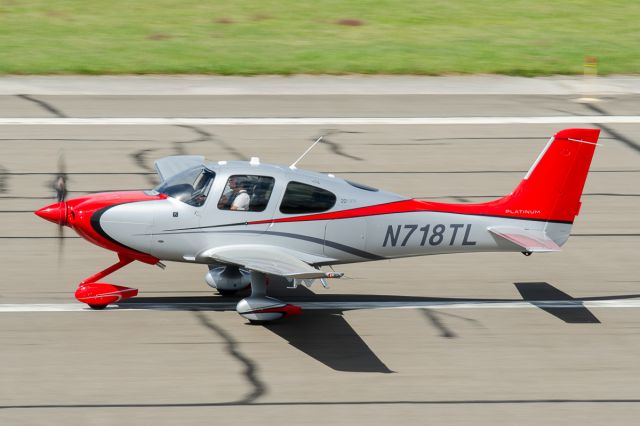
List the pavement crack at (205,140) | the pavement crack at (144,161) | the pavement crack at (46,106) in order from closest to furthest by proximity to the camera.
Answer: the pavement crack at (144,161) < the pavement crack at (205,140) < the pavement crack at (46,106)

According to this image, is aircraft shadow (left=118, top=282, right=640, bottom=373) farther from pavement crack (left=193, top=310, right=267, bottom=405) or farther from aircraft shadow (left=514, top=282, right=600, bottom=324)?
pavement crack (left=193, top=310, right=267, bottom=405)

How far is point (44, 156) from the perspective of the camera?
874 inches

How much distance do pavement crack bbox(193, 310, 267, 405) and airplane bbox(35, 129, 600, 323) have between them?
18.9 inches

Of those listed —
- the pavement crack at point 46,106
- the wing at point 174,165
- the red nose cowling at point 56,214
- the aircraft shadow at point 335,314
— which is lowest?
the aircraft shadow at point 335,314

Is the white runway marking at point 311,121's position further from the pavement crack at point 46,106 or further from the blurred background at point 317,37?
the blurred background at point 317,37

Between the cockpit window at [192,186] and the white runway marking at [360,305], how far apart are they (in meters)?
1.66

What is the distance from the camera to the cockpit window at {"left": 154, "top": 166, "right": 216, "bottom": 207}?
46.2ft

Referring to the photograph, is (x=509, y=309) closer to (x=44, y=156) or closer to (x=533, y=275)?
(x=533, y=275)

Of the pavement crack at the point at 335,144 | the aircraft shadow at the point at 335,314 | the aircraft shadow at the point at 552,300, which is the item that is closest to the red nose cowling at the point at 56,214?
the aircraft shadow at the point at 335,314

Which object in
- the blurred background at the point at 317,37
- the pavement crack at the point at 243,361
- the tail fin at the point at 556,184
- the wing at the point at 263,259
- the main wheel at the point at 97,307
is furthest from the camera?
the blurred background at the point at 317,37

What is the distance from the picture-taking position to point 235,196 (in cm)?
1407

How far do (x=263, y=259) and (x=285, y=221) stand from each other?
846 millimetres

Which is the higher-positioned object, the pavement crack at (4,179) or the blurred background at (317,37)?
the blurred background at (317,37)

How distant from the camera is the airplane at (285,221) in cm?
1399
